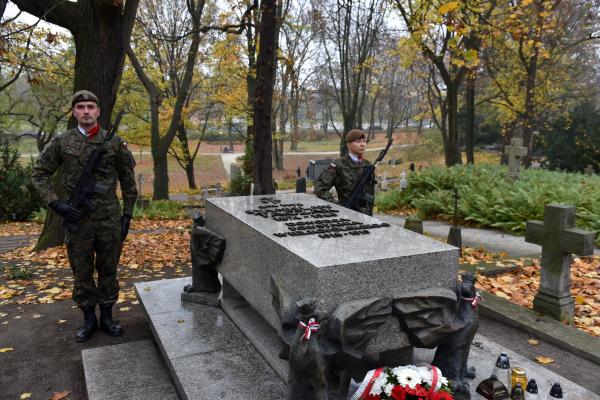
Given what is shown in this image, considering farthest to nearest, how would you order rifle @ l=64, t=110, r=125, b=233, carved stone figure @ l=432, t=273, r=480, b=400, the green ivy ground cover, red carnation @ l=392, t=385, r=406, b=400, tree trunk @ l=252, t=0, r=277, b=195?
the green ivy ground cover, tree trunk @ l=252, t=0, r=277, b=195, rifle @ l=64, t=110, r=125, b=233, carved stone figure @ l=432, t=273, r=480, b=400, red carnation @ l=392, t=385, r=406, b=400

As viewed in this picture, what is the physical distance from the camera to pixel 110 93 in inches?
325

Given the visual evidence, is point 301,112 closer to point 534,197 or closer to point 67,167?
point 534,197

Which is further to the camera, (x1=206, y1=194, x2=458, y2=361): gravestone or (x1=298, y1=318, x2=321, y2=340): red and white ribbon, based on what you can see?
(x1=206, y1=194, x2=458, y2=361): gravestone

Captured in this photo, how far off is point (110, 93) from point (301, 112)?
5422 cm

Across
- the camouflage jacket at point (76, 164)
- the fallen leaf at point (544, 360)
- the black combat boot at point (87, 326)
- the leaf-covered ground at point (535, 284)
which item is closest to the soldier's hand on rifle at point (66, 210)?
the camouflage jacket at point (76, 164)

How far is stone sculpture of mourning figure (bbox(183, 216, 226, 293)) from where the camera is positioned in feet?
15.9

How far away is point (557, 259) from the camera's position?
5.07 m

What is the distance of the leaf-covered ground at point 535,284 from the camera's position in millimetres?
5434

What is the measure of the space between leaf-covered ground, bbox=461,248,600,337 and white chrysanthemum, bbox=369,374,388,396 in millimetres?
3277

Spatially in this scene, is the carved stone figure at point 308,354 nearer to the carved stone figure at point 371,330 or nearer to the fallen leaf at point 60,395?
the carved stone figure at point 371,330

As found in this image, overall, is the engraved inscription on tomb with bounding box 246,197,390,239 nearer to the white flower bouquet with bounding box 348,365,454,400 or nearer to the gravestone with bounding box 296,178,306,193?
the gravestone with bounding box 296,178,306,193

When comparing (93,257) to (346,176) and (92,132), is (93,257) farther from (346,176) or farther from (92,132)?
(346,176)

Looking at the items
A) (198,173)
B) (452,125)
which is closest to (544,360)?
(452,125)

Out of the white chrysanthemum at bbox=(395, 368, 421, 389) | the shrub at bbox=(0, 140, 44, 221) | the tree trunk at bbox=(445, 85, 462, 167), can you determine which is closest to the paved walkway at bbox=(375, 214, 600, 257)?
the white chrysanthemum at bbox=(395, 368, 421, 389)
